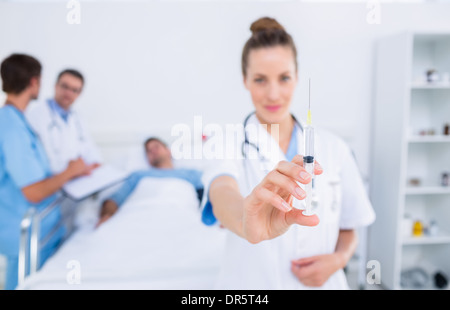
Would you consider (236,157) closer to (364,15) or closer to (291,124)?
(291,124)

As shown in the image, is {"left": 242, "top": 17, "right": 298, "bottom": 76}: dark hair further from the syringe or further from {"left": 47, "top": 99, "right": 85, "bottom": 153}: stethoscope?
{"left": 47, "top": 99, "right": 85, "bottom": 153}: stethoscope

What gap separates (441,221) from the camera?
5.44ft

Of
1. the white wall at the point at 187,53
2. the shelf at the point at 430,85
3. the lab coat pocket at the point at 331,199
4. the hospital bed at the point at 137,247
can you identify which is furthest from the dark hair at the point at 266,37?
the shelf at the point at 430,85

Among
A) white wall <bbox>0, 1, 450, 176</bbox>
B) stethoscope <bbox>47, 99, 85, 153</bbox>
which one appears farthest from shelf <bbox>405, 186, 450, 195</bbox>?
stethoscope <bbox>47, 99, 85, 153</bbox>

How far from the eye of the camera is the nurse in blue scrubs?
41.3 inches

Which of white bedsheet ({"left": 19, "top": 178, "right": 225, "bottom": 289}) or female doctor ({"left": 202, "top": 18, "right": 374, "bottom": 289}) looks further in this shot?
white bedsheet ({"left": 19, "top": 178, "right": 225, "bottom": 289})

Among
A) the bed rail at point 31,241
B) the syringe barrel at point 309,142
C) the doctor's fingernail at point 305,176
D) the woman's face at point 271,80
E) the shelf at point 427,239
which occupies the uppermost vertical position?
the woman's face at point 271,80

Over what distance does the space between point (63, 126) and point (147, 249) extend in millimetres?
625

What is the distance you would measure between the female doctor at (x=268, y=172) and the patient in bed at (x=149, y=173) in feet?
2.47

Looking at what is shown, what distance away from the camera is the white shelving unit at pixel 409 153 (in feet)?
4.60

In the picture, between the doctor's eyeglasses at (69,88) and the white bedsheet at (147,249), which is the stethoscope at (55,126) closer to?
the doctor's eyeglasses at (69,88)

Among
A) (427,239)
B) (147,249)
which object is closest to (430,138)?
(427,239)

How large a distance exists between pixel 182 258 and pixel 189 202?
1.06 feet

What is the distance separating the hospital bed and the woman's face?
0.49 metres
